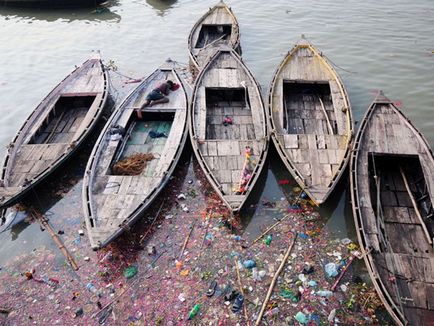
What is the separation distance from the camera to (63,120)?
1172 centimetres

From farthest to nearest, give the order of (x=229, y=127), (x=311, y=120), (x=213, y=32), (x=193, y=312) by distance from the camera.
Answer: (x=213, y=32) → (x=311, y=120) → (x=229, y=127) → (x=193, y=312)

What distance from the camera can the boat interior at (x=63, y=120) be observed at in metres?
10.9

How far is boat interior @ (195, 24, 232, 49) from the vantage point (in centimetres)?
1631

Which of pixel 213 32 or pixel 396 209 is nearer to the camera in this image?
pixel 396 209

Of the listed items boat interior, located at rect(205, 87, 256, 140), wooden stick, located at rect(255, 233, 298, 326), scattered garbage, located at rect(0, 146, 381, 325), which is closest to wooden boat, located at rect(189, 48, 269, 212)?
boat interior, located at rect(205, 87, 256, 140)

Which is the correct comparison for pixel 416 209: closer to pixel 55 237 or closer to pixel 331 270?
pixel 331 270

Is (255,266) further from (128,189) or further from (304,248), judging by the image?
(128,189)

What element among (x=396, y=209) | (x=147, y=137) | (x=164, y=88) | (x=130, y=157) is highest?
(x=164, y=88)

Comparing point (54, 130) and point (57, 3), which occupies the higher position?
point (57, 3)

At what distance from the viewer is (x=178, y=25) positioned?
19.9m

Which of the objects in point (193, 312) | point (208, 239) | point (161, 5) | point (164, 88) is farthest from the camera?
point (161, 5)

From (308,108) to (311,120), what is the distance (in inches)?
26.9

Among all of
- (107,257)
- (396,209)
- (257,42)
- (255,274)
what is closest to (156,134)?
(107,257)

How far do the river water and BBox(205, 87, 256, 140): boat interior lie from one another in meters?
1.56
